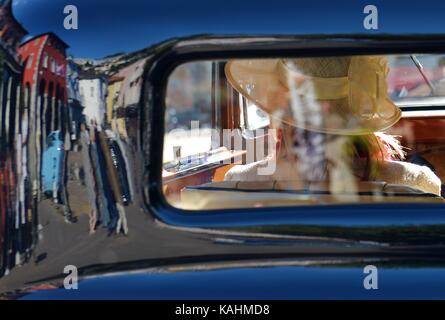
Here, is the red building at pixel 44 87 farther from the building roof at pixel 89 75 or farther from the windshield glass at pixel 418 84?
the windshield glass at pixel 418 84

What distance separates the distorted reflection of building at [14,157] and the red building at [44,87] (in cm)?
2

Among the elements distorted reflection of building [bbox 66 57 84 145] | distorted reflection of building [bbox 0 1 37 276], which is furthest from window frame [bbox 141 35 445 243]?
distorted reflection of building [bbox 0 1 37 276]

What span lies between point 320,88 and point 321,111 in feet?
0.18

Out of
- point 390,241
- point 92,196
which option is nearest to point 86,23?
point 92,196

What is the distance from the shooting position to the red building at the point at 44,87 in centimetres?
127

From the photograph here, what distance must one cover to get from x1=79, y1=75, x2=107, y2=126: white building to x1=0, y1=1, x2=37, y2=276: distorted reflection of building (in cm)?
11

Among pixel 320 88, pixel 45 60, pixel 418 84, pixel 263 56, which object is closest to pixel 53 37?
pixel 45 60

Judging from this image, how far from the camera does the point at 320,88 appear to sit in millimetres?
1621

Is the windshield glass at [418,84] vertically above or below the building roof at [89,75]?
above

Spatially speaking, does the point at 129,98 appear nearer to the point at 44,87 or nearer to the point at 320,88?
the point at 44,87

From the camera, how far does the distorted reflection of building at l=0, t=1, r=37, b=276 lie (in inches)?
50.4

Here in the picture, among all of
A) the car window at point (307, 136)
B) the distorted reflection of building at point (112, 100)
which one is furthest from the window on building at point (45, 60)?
the car window at point (307, 136)

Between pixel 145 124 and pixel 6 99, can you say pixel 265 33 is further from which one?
pixel 6 99
